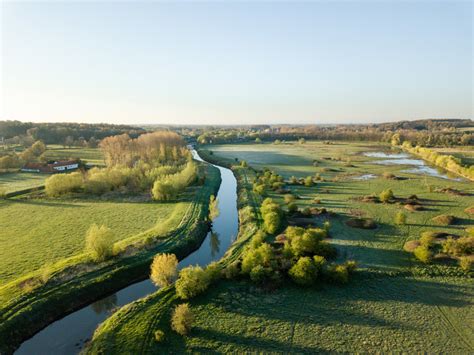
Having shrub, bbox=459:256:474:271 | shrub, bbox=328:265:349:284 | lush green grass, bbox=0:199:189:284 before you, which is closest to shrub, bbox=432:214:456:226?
shrub, bbox=459:256:474:271

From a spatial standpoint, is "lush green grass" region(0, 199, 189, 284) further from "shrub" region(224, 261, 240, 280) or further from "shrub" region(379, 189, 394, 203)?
"shrub" region(379, 189, 394, 203)

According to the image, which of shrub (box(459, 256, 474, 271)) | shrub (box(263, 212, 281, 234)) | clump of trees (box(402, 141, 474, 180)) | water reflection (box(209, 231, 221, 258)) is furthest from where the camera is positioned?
clump of trees (box(402, 141, 474, 180))

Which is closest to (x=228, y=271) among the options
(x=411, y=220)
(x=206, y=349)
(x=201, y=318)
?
(x=201, y=318)

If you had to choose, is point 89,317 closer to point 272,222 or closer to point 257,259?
point 257,259

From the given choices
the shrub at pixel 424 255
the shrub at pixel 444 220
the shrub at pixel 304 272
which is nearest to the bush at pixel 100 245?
the shrub at pixel 304 272

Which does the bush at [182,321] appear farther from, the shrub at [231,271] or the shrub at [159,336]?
the shrub at [231,271]

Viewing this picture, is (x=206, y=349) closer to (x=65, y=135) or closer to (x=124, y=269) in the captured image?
(x=124, y=269)
